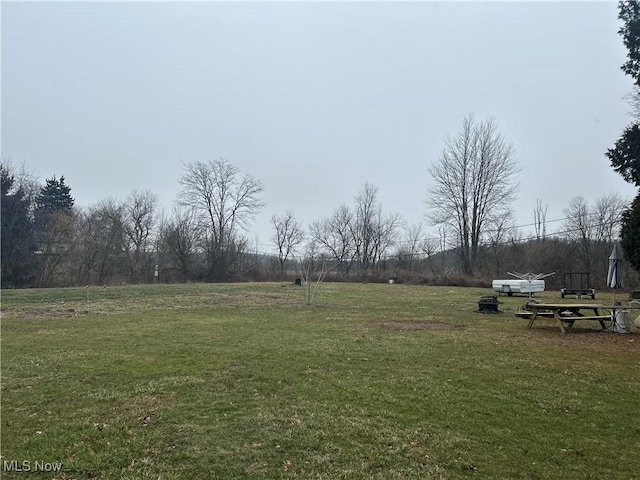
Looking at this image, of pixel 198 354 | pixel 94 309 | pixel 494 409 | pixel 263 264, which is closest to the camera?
pixel 494 409

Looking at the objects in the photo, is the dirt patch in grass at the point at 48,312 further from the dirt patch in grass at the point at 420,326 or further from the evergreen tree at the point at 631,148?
the evergreen tree at the point at 631,148

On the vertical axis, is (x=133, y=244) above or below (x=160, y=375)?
above

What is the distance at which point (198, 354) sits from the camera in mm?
6984

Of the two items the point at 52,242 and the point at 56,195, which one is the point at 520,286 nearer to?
the point at 52,242

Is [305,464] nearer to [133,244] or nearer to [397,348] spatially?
[397,348]

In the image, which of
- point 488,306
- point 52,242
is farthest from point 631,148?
point 52,242

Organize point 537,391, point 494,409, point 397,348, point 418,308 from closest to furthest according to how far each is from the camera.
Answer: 1. point 494,409
2. point 537,391
3. point 397,348
4. point 418,308

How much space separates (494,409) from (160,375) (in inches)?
166

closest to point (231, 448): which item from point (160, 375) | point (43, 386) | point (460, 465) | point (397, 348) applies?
point (460, 465)

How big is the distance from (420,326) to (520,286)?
48.0ft

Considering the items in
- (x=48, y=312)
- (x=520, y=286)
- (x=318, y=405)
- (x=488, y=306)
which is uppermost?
(x=520, y=286)

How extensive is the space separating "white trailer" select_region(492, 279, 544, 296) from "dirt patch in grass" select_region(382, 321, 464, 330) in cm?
1340

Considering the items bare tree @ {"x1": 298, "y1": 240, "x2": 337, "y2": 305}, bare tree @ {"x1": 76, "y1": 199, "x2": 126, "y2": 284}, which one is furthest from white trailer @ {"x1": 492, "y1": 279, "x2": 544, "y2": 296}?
bare tree @ {"x1": 76, "y1": 199, "x2": 126, "y2": 284}

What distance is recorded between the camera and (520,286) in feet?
74.2
